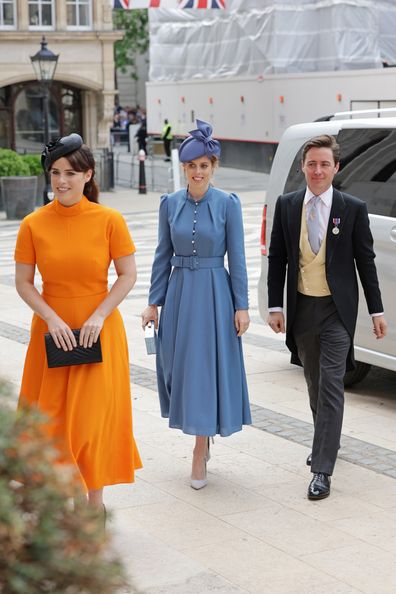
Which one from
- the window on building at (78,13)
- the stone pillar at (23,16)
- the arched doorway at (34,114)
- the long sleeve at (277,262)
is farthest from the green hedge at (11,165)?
the long sleeve at (277,262)

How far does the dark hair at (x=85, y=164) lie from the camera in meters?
5.28

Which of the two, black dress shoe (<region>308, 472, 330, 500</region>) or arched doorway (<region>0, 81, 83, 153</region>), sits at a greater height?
arched doorway (<region>0, 81, 83, 153</region>)

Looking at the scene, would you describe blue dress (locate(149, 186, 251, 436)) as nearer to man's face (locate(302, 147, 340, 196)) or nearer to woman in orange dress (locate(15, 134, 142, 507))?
man's face (locate(302, 147, 340, 196))

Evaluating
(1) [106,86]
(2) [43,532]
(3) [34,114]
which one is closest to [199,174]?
(2) [43,532]

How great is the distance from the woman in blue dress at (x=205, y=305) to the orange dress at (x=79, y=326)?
0.90 m

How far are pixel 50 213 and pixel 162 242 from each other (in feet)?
3.93

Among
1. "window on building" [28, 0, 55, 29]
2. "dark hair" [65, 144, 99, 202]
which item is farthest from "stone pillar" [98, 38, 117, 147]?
"dark hair" [65, 144, 99, 202]

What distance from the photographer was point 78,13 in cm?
3588

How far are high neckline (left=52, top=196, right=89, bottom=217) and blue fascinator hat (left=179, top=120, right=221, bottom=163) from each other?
103cm

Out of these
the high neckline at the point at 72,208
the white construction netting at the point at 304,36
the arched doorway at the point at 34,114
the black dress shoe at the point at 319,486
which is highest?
the white construction netting at the point at 304,36

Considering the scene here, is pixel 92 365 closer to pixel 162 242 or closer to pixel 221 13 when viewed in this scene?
pixel 162 242

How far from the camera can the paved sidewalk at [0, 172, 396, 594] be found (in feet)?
16.4

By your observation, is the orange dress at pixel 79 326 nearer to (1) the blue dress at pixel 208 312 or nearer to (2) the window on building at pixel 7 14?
(1) the blue dress at pixel 208 312

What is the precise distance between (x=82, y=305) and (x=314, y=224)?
1524 millimetres
